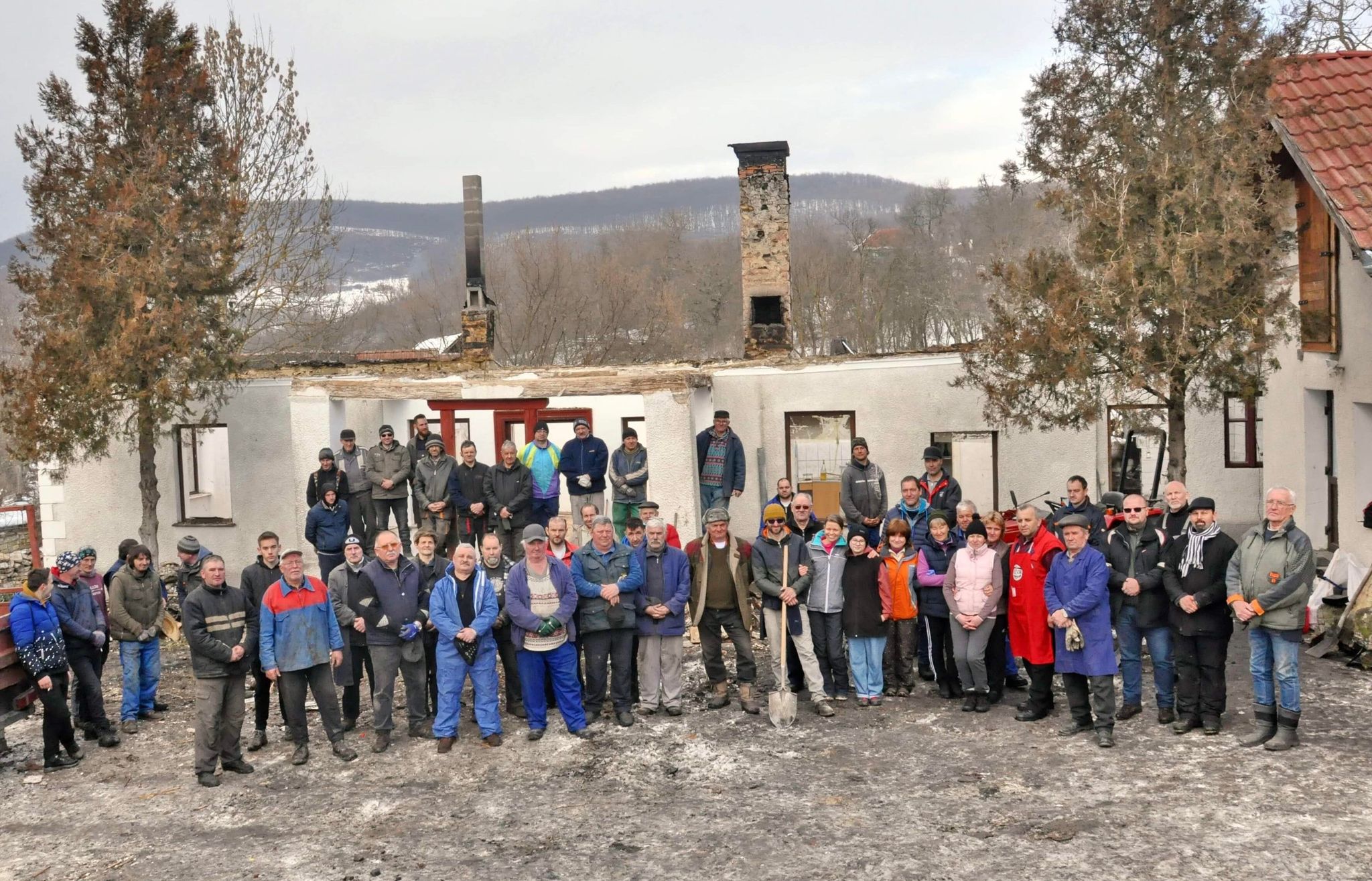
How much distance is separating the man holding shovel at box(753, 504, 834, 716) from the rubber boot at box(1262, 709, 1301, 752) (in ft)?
10.7

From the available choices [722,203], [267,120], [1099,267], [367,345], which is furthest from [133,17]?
[722,203]

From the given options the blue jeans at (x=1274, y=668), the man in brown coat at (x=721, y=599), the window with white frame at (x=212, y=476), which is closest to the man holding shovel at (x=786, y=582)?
the man in brown coat at (x=721, y=599)

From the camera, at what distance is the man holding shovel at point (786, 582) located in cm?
970

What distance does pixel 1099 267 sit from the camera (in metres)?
11.1

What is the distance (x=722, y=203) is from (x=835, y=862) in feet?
313

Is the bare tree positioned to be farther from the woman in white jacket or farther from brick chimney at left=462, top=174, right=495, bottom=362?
the woman in white jacket

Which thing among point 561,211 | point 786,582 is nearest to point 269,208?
point 786,582

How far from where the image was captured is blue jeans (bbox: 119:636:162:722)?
9891mm

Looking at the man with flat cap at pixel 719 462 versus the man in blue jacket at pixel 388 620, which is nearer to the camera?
the man in blue jacket at pixel 388 620

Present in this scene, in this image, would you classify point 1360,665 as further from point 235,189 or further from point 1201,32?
point 235,189

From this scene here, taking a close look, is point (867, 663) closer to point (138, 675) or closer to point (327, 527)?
point (327, 527)

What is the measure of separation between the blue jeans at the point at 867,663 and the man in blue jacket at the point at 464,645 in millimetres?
2959

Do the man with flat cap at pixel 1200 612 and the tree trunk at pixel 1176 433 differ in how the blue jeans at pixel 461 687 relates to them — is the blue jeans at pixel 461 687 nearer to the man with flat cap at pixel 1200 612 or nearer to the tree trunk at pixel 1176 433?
the man with flat cap at pixel 1200 612

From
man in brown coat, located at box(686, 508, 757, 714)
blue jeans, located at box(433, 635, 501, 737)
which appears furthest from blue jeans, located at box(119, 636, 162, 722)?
man in brown coat, located at box(686, 508, 757, 714)
